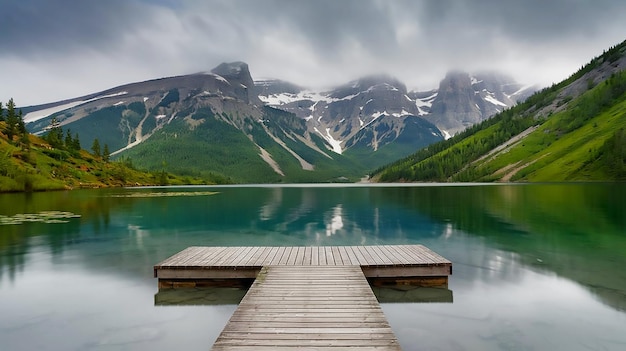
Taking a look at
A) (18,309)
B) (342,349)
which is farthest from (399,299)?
(18,309)

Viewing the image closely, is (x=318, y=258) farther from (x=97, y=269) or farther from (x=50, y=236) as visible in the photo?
(x=50, y=236)

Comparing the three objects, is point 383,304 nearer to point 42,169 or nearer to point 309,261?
point 309,261

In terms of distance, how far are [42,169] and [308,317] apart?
174 metres

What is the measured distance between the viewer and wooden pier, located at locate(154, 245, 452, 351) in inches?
416

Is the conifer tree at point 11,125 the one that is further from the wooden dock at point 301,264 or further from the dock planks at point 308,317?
the dock planks at point 308,317

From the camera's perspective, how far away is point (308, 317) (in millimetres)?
12234

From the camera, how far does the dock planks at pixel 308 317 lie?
33.7 ft

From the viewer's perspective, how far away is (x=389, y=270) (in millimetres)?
19547

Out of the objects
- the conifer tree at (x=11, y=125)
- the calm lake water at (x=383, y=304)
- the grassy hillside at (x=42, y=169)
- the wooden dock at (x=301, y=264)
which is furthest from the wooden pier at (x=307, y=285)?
the conifer tree at (x=11, y=125)

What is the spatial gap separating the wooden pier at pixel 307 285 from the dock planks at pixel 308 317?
0.03 metres

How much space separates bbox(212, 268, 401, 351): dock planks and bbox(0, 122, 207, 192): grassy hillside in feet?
464

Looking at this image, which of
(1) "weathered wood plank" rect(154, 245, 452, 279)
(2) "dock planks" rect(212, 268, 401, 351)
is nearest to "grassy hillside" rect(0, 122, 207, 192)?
(1) "weathered wood plank" rect(154, 245, 452, 279)

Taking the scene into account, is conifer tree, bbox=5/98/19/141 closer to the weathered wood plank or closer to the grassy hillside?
the grassy hillside

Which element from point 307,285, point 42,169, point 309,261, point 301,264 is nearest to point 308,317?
point 307,285
